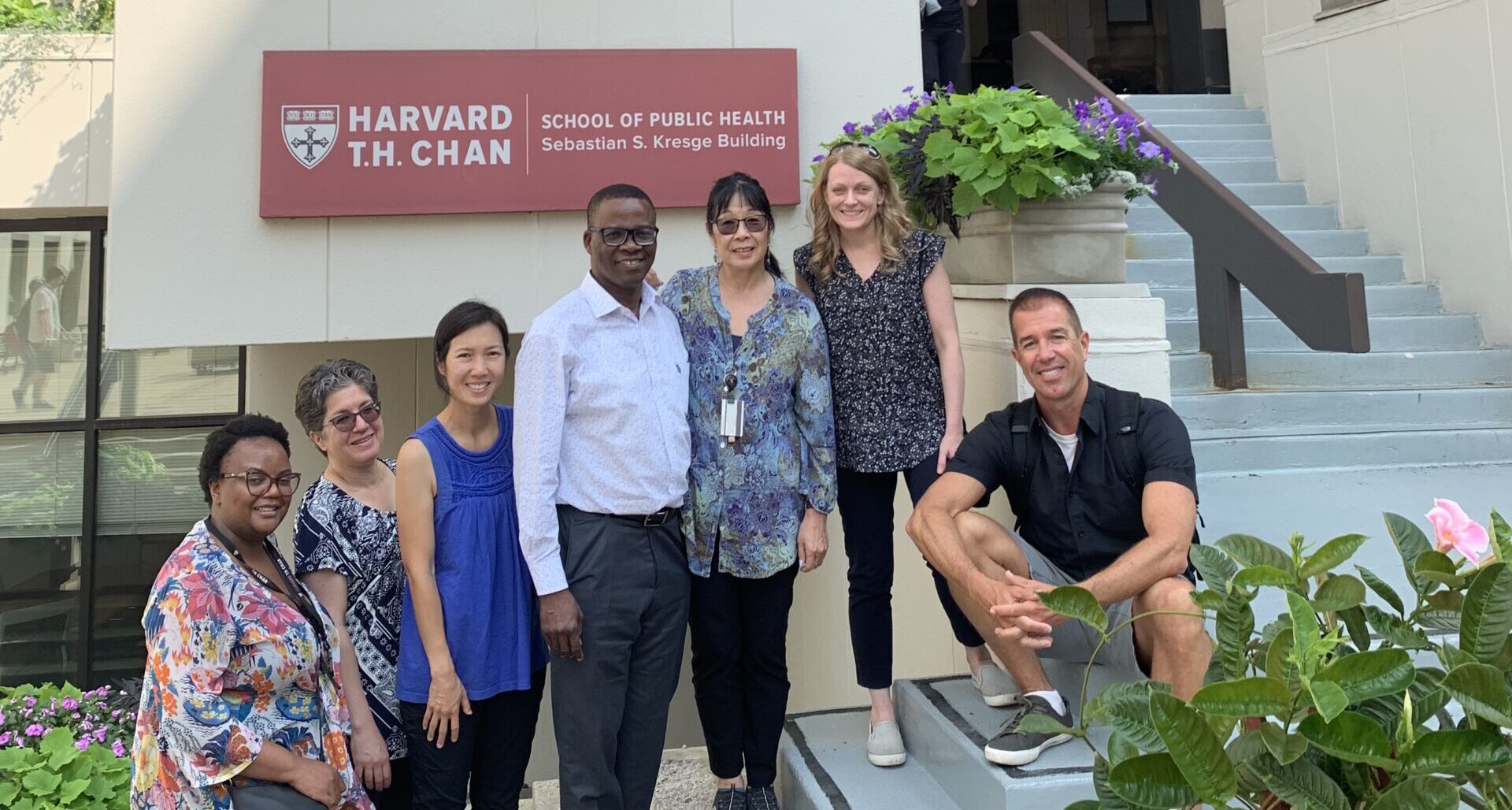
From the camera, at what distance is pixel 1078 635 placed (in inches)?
111

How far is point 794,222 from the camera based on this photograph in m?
4.99

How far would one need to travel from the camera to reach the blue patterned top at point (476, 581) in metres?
2.49

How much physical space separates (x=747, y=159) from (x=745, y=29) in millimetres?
678

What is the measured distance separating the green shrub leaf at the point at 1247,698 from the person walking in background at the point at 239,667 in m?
1.85

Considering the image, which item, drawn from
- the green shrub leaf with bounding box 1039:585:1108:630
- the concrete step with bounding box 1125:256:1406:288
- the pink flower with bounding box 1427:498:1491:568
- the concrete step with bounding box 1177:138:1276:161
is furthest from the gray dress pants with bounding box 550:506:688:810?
the concrete step with bounding box 1177:138:1276:161

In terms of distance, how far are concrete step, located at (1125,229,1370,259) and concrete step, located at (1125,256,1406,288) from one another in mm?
99

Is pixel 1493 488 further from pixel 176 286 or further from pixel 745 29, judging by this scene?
pixel 176 286

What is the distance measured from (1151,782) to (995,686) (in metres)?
2.02

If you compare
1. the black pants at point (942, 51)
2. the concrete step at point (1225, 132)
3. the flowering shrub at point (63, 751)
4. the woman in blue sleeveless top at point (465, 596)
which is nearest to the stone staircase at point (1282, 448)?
the concrete step at point (1225, 132)

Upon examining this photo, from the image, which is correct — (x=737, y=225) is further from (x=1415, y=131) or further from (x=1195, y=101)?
(x=1195, y=101)

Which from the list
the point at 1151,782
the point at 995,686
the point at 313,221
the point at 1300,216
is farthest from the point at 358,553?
the point at 1300,216

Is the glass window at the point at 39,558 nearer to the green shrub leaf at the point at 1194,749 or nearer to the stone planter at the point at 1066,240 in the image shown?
the stone planter at the point at 1066,240

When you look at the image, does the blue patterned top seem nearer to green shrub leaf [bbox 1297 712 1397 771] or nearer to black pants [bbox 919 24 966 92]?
green shrub leaf [bbox 1297 712 1397 771]

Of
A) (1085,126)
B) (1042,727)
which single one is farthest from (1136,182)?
(1042,727)
